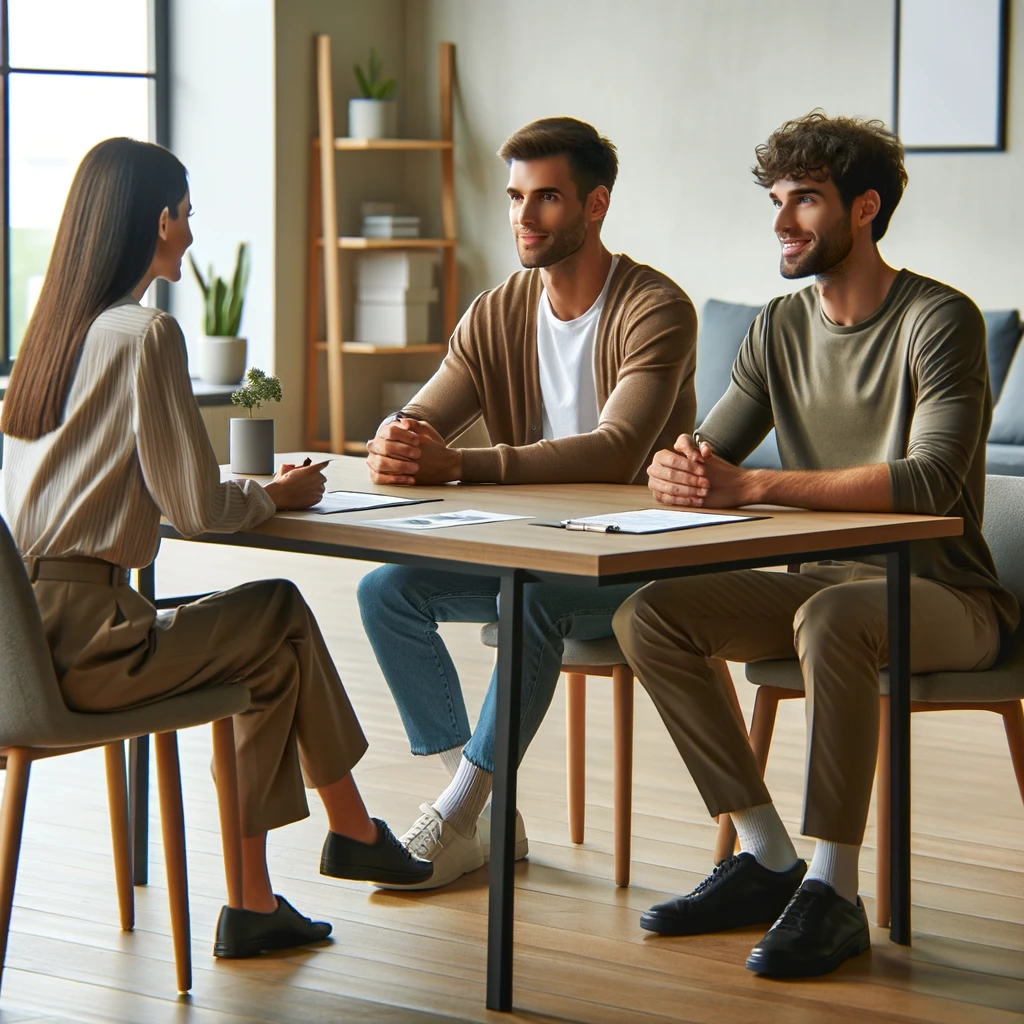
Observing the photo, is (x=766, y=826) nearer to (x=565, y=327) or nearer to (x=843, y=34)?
(x=565, y=327)

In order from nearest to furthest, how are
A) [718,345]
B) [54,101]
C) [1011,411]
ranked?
[1011,411]
[718,345]
[54,101]

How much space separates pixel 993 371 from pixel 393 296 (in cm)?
254

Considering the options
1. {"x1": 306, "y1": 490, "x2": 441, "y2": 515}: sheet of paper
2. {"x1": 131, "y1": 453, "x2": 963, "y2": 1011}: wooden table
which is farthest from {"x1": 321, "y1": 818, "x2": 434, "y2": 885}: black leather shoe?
{"x1": 306, "y1": 490, "x2": 441, "y2": 515}: sheet of paper

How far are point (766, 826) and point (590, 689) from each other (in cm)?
186

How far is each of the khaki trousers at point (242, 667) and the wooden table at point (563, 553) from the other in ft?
0.42

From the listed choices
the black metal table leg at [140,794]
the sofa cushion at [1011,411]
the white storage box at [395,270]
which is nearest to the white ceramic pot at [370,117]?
the white storage box at [395,270]

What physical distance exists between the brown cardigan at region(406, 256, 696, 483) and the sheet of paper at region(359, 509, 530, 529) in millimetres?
388

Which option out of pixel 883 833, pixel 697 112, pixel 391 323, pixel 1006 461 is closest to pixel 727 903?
pixel 883 833

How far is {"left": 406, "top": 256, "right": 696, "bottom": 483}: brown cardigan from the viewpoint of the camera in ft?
9.11

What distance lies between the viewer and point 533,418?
3.02 meters

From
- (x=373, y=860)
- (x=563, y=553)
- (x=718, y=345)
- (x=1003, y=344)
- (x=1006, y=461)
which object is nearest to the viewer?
(x=563, y=553)

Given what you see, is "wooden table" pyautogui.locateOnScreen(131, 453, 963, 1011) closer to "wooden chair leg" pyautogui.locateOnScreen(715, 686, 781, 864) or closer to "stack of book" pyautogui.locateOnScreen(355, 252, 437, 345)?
"wooden chair leg" pyautogui.locateOnScreen(715, 686, 781, 864)

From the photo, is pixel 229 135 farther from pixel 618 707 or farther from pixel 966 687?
pixel 966 687

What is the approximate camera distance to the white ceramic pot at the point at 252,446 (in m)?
2.77
